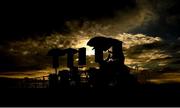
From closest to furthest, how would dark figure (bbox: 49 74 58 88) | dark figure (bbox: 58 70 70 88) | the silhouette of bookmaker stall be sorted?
the silhouette of bookmaker stall, dark figure (bbox: 49 74 58 88), dark figure (bbox: 58 70 70 88)

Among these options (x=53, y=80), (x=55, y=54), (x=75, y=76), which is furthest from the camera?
(x=55, y=54)

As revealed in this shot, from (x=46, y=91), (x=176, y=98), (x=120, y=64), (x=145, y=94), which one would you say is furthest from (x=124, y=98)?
(x=120, y=64)

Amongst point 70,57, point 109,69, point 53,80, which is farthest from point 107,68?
point 53,80

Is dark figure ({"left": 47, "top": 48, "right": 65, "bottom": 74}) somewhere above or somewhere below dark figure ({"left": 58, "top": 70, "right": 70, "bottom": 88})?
above

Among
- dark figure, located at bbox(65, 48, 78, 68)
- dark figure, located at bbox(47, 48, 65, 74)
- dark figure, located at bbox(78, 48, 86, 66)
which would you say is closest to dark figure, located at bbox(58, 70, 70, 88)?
dark figure, located at bbox(65, 48, 78, 68)

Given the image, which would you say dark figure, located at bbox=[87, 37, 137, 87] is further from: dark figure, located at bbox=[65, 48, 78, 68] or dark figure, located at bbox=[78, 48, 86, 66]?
dark figure, located at bbox=[65, 48, 78, 68]

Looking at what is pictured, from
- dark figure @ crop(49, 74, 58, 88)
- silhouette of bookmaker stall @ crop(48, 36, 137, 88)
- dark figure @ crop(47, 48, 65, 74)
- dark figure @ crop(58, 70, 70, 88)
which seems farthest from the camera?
dark figure @ crop(47, 48, 65, 74)

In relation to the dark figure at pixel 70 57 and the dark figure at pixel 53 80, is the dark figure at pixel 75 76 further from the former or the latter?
the dark figure at pixel 53 80

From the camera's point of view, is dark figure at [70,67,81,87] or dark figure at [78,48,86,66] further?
dark figure at [70,67,81,87]

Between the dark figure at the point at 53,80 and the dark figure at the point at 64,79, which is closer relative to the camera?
the dark figure at the point at 53,80

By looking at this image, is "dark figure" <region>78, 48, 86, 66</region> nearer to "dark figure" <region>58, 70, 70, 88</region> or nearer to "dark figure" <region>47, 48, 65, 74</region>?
"dark figure" <region>58, 70, 70, 88</region>

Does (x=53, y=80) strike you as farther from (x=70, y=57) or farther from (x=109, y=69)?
(x=109, y=69)

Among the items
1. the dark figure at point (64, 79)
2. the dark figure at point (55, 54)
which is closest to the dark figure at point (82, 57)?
the dark figure at point (64, 79)

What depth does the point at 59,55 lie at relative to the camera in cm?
3938
